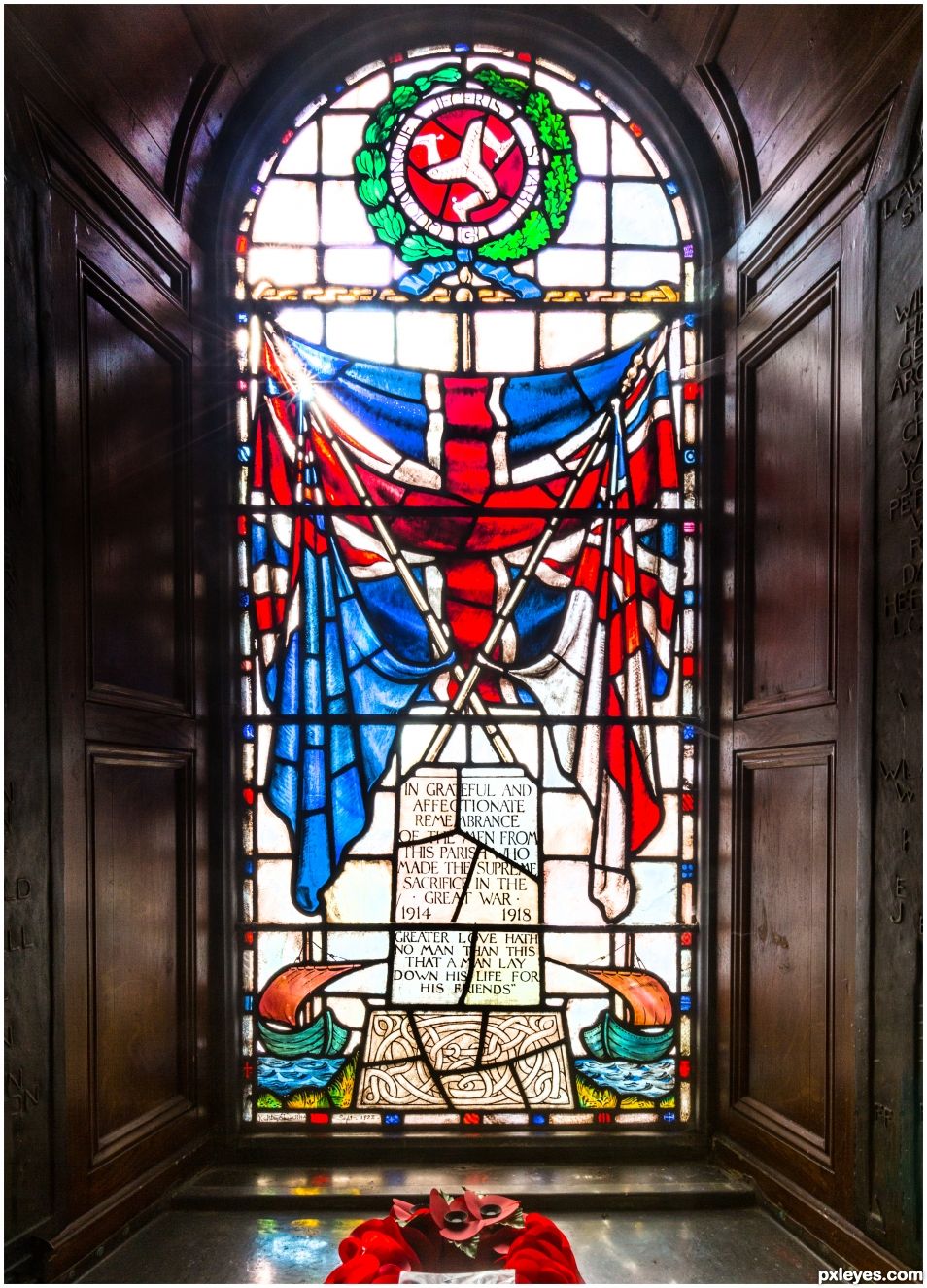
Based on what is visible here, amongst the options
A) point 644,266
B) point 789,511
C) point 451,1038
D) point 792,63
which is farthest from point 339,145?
point 451,1038

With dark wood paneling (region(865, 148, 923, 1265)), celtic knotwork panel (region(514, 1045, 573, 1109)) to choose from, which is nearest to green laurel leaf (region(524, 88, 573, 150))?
dark wood paneling (region(865, 148, 923, 1265))

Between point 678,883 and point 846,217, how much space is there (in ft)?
5.92

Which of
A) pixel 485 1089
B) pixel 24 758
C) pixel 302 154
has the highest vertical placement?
pixel 302 154

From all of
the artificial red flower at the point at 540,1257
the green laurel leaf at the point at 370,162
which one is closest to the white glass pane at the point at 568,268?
the green laurel leaf at the point at 370,162

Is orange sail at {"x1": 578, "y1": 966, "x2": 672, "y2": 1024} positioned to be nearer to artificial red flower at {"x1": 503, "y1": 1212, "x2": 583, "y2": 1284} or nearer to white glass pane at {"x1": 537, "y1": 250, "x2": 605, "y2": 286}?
artificial red flower at {"x1": 503, "y1": 1212, "x2": 583, "y2": 1284}

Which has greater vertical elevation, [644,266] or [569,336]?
[644,266]

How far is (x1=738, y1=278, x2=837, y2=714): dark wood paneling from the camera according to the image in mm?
2258

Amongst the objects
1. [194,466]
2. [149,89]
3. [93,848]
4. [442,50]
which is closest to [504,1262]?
[93,848]

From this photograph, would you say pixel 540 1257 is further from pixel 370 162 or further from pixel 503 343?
pixel 370 162

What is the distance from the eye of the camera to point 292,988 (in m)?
2.76

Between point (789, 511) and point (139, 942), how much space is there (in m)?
1.98

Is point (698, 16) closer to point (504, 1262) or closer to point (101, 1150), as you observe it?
point (504, 1262)

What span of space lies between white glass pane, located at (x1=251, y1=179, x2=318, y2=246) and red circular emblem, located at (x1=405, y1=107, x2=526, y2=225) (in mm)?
321

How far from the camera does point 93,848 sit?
Answer: 7.06 ft
